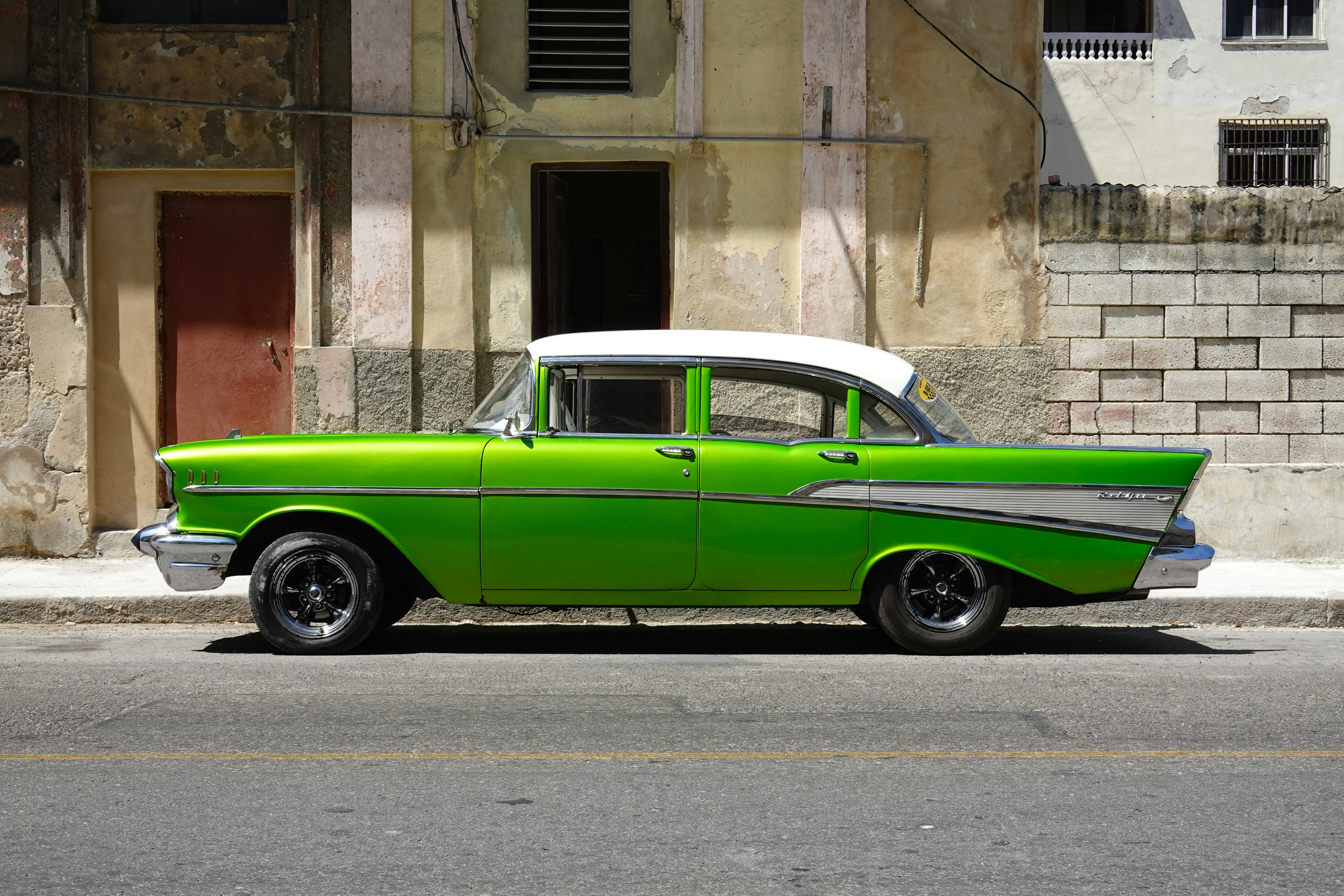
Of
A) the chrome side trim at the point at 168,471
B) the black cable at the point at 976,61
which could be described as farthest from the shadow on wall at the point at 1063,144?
the chrome side trim at the point at 168,471

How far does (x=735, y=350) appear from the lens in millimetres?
7629

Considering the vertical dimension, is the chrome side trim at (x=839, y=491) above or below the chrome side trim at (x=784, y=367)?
below

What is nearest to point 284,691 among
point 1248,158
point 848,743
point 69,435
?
point 848,743

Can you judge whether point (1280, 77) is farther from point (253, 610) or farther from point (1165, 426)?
point (253, 610)

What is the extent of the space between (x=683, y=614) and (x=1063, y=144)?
2040cm

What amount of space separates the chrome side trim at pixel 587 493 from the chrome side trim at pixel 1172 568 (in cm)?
241

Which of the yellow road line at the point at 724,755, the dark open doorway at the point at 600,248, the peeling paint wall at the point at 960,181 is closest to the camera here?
the yellow road line at the point at 724,755

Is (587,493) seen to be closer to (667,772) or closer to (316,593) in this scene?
(316,593)

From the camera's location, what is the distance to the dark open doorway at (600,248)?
1221 centimetres

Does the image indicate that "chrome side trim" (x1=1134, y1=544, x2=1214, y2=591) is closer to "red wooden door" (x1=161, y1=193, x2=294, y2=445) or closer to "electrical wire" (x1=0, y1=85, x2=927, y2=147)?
"electrical wire" (x1=0, y1=85, x2=927, y2=147)

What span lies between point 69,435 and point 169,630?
3732mm

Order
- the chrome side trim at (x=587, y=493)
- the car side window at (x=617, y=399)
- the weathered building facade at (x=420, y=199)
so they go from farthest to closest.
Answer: the weathered building facade at (x=420, y=199) → the car side window at (x=617, y=399) → the chrome side trim at (x=587, y=493)

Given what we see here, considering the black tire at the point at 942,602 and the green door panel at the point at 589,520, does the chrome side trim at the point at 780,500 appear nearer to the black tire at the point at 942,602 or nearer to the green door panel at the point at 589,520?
the green door panel at the point at 589,520

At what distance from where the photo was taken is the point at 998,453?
7469 mm
